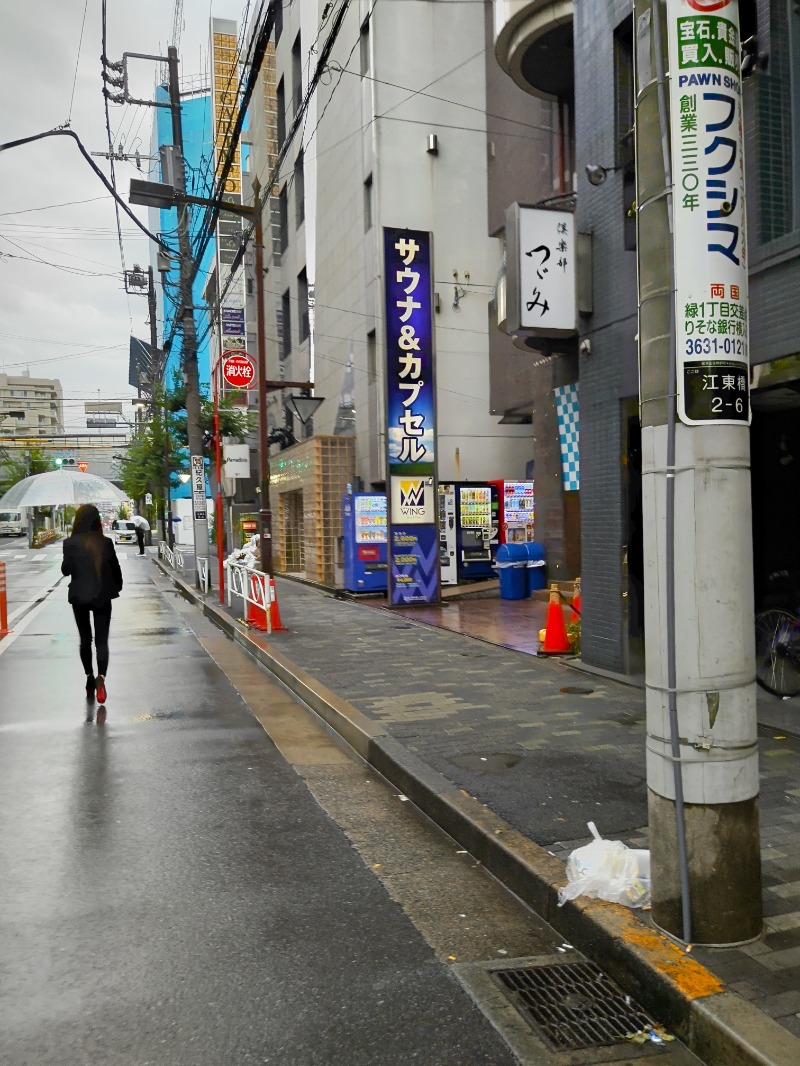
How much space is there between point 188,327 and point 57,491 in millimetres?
15391

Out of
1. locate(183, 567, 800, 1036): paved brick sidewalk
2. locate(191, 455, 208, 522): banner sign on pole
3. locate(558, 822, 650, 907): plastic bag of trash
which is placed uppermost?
locate(191, 455, 208, 522): banner sign on pole

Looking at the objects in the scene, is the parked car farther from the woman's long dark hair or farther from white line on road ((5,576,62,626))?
the woman's long dark hair

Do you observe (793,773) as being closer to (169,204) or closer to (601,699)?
(601,699)

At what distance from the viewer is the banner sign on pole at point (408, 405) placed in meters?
16.0

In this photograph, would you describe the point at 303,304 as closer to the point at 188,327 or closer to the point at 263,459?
the point at 188,327

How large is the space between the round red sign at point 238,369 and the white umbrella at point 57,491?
12231 mm

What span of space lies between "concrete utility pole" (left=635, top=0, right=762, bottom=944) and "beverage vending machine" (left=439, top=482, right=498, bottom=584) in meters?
16.8

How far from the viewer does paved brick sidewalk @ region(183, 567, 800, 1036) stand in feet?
11.4

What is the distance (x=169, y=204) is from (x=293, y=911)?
17027 mm

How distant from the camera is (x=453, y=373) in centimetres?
2291

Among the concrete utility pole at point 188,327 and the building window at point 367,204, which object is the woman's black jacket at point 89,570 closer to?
the concrete utility pole at point 188,327

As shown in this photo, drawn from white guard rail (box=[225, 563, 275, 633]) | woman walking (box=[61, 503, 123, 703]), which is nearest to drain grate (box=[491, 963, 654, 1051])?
woman walking (box=[61, 503, 123, 703])

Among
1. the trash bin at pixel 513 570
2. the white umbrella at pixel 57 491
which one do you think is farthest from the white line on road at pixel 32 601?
the trash bin at pixel 513 570

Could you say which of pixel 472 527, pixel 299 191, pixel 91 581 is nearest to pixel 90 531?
pixel 91 581
